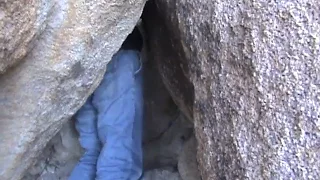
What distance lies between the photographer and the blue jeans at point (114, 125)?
1.20 metres

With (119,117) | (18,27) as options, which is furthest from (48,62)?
(119,117)

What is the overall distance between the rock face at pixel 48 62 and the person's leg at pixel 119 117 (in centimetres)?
14

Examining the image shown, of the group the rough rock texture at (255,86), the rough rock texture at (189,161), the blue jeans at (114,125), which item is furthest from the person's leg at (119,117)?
the rough rock texture at (255,86)

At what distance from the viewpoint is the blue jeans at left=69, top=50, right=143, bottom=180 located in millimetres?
1204

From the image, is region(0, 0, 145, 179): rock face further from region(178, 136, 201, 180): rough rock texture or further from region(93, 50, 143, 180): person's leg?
region(178, 136, 201, 180): rough rock texture

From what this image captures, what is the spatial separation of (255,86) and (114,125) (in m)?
0.47

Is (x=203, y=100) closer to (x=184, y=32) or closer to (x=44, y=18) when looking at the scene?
(x=184, y=32)

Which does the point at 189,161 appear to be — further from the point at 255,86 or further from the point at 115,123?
the point at 255,86

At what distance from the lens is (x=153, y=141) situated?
137 cm

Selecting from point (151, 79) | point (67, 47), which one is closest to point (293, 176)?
point (67, 47)

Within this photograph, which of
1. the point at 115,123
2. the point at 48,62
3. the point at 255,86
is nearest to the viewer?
the point at 255,86

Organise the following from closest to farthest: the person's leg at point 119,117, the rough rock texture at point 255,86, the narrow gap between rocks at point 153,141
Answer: the rough rock texture at point 255,86, the person's leg at point 119,117, the narrow gap between rocks at point 153,141

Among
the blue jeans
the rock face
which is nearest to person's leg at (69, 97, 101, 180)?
the blue jeans

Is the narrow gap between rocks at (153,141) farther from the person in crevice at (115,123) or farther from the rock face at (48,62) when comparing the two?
the rock face at (48,62)
